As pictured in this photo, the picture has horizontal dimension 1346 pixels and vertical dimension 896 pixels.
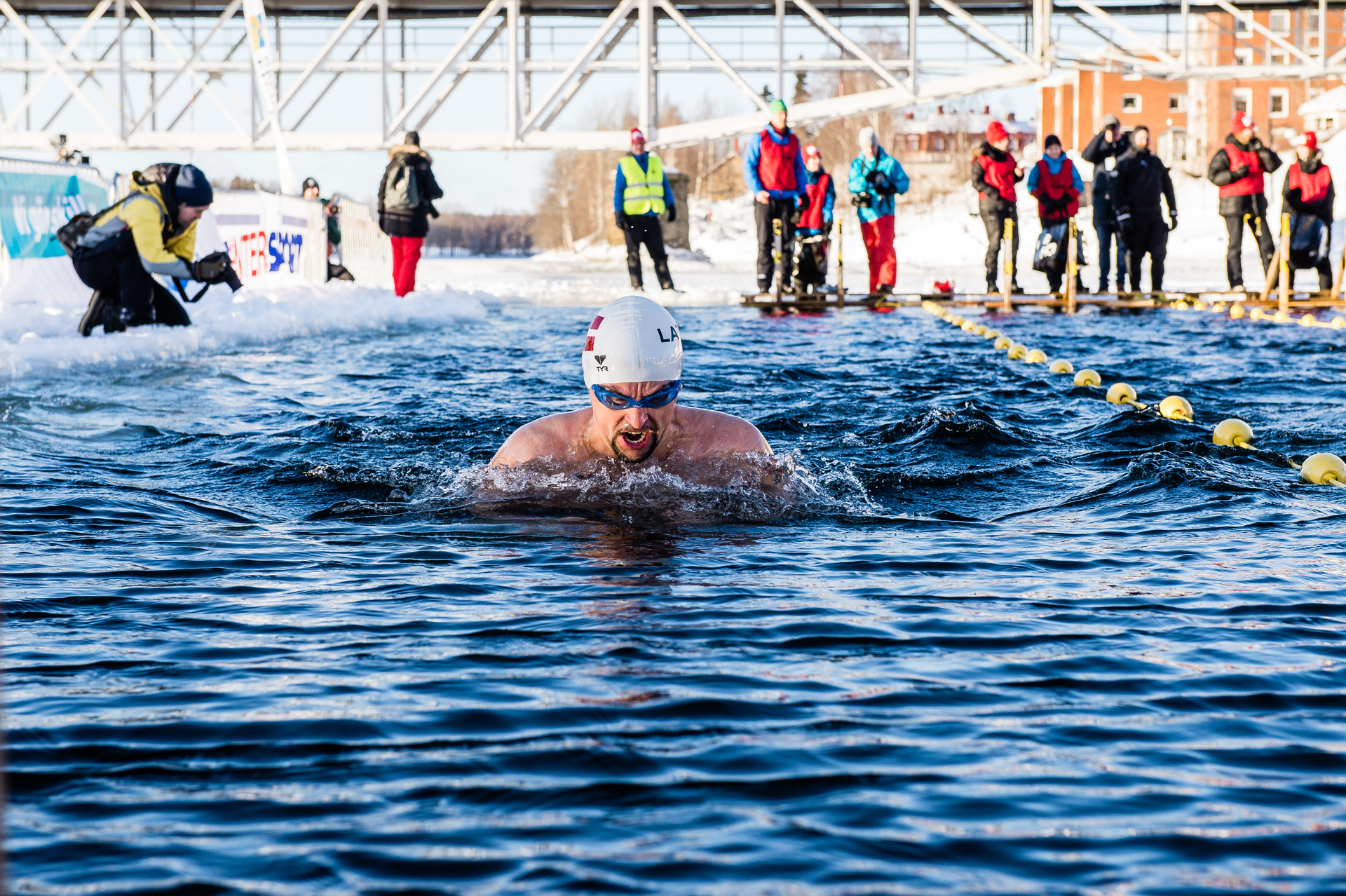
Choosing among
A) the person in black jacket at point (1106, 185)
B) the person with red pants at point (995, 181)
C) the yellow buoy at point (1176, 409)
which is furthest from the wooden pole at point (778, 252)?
the yellow buoy at point (1176, 409)

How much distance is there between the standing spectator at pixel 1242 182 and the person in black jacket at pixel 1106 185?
1.16m

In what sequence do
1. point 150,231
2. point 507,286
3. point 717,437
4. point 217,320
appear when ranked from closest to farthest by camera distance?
point 717,437 → point 150,231 → point 217,320 → point 507,286

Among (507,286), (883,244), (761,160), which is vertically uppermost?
(761,160)

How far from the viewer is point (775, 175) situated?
61.1 feet

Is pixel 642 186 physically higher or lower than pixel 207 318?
higher

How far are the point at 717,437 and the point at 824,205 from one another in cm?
1392

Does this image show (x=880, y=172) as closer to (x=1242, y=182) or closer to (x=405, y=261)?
(x=1242, y=182)

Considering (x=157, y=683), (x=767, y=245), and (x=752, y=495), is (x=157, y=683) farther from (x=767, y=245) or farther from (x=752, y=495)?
(x=767, y=245)

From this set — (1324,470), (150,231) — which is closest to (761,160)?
(150,231)

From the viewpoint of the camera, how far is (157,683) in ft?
12.7

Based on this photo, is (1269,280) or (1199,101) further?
(1199,101)

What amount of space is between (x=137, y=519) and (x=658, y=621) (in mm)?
2757

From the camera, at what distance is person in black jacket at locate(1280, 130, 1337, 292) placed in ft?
58.6

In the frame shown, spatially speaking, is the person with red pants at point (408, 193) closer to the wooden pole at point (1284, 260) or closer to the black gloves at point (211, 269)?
the black gloves at point (211, 269)
